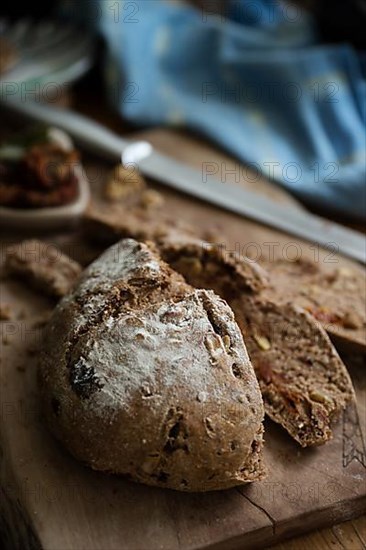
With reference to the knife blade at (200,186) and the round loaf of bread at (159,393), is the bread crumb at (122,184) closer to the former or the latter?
the knife blade at (200,186)

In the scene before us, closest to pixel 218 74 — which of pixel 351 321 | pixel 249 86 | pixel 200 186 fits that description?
pixel 249 86

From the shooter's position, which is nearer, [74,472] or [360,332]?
[74,472]

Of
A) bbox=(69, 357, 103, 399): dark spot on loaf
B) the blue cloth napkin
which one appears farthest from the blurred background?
bbox=(69, 357, 103, 399): dark spot on loaf

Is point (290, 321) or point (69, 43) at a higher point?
point (290, 321)

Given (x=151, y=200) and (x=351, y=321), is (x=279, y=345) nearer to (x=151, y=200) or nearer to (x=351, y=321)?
(x=351, y=321)

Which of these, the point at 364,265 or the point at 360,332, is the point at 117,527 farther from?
the point at 364,265

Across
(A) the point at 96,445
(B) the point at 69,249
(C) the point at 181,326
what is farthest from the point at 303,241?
(A) the point at 96,445

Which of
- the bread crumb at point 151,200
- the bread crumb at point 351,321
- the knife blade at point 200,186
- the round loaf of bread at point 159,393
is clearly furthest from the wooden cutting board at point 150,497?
the bread crumb at point 151,200
